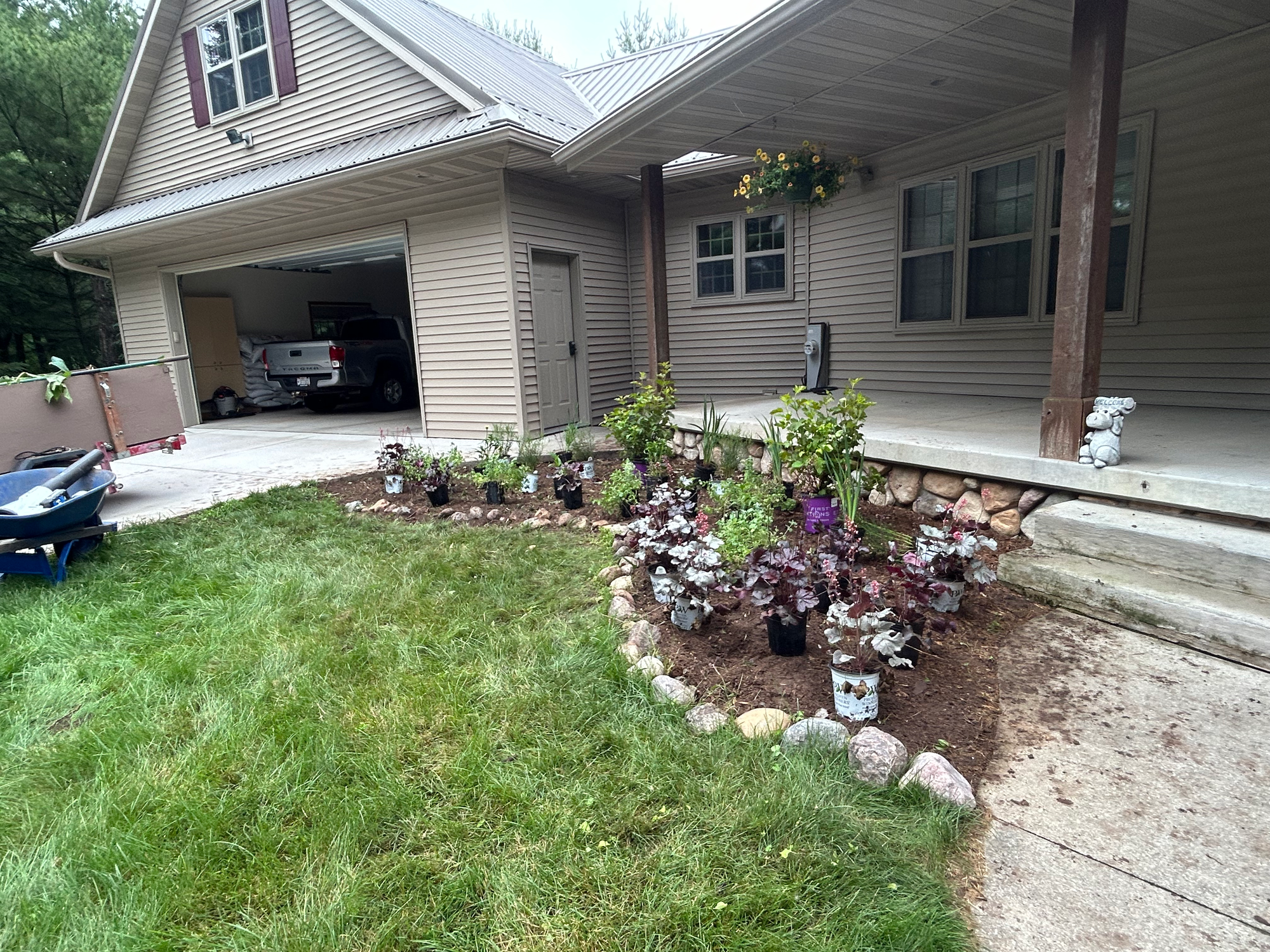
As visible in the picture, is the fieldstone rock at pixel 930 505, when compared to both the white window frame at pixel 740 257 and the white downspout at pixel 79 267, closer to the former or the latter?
the white window frame at pixel 740 257

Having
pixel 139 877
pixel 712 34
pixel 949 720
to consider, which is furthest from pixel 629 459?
pixel 712 34

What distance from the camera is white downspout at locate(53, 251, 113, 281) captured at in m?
10.9

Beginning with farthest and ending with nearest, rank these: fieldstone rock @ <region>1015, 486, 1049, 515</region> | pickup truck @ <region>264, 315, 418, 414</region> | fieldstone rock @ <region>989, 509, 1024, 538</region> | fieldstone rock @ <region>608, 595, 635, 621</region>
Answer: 1. pickup truck @ <region>264, 315, 418, 414</region>
2. fieldstone rock @ <region>989, 509, 1024, 538</region>
3. fieldstone rock @ <region>1015, 486, 1049, 515</region>
4. fieldstone rock @ <region>608, 595, 635, 621</region>

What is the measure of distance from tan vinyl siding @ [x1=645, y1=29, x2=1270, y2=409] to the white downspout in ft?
37.6

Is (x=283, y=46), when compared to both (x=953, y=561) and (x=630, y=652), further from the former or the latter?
(x=953, y=561)

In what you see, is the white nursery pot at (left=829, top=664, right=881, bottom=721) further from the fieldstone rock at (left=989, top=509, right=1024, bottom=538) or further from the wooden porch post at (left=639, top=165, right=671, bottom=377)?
the wooden porch post at (left=639, top=165, right=671, bottom=377)

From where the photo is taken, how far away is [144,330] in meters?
11.1

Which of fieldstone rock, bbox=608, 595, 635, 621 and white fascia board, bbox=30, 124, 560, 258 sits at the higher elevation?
white fascia board, bbox=30, 124, 560, 258

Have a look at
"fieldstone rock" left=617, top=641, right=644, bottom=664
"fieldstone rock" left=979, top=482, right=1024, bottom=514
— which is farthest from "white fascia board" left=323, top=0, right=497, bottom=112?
"fieldstone rock" left=617, top=641, right=644, bottom=664

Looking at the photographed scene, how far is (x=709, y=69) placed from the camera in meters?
4.36

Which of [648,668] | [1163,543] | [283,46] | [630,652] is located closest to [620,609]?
[630,652]

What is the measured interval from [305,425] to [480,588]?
8533 millimetres

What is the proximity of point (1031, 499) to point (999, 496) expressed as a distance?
18 cm

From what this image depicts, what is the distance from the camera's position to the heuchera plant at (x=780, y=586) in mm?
2541
